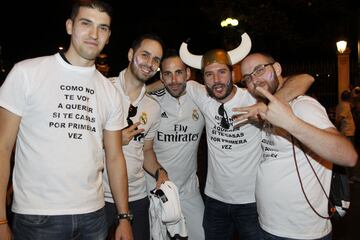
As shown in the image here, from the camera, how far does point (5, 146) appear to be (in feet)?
8.40

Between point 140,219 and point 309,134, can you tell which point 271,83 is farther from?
point 140,219

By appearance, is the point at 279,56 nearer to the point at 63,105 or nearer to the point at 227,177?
the point at 227,177

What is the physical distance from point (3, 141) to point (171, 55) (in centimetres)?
238

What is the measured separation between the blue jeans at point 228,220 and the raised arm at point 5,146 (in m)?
2.29

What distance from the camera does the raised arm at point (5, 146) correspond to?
2.54 meters

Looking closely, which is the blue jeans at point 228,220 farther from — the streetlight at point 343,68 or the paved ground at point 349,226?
the streetlight at point 343,68

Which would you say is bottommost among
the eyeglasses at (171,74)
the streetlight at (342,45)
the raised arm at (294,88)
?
the raised arm at (294,88)

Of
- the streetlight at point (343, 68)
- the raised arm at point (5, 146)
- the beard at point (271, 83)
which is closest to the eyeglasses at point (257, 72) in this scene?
the beard at point (271, 83)

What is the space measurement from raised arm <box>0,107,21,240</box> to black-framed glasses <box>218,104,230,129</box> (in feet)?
7.11

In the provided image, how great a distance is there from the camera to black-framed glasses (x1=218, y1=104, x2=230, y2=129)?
4113 millimetres

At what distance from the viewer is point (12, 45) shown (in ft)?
111

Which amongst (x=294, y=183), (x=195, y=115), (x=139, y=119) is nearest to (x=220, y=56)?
(x=195, y=115)

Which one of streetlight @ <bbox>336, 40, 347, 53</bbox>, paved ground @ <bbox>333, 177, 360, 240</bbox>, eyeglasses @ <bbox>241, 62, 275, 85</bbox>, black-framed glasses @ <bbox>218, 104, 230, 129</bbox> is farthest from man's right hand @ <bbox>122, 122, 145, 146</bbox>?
streetlight @ <bbox>336, 40, 347, 53</bbox>

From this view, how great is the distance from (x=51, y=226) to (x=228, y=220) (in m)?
2.20
